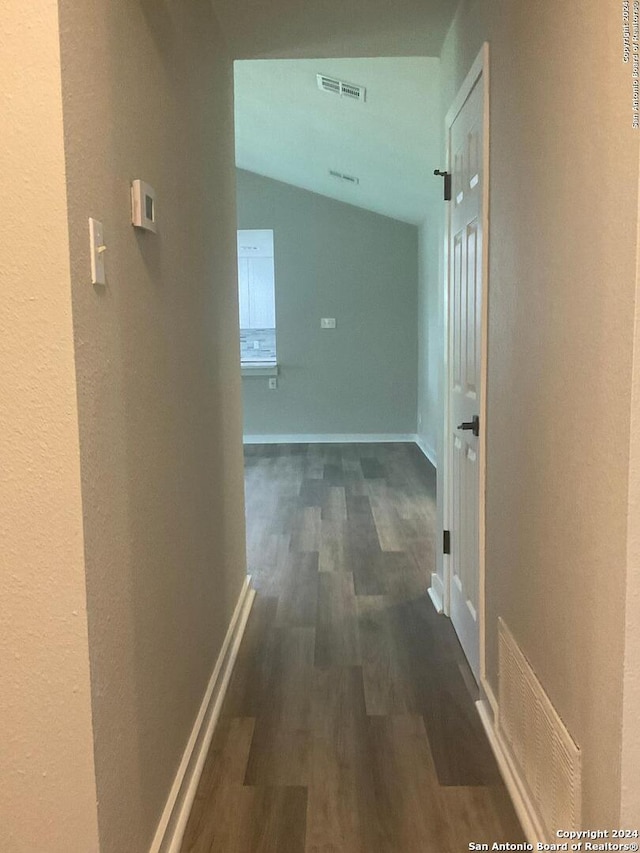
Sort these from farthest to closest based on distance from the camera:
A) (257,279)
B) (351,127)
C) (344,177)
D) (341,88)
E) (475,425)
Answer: (257,279) → (344,177) → (351,127) → (341,88) → (475,425)

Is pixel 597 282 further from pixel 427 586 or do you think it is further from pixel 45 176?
pixel 427 586

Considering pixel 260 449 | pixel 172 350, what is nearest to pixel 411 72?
pixel 172 350

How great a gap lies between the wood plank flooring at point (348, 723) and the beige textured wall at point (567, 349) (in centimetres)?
48

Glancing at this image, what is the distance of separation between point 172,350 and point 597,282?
1056 millimetres

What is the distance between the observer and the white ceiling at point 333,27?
256 cm

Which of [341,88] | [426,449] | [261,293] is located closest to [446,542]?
[341,88]

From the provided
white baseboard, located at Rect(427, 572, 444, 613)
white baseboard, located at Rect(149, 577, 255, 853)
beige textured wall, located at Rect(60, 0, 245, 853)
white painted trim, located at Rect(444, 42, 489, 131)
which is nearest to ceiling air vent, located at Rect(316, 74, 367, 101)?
white painted trim, located at Rect(444, 42, 489, 131)

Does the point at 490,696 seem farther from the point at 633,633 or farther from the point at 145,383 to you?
the point at 145,383

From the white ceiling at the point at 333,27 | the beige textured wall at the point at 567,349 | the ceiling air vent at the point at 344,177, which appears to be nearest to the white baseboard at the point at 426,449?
the ceiling air vent at the point at 344,177

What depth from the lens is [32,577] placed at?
1176 millimetres

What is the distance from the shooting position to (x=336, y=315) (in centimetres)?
815

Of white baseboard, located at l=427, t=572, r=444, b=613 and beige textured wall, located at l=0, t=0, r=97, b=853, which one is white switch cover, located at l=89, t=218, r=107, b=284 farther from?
white baseboard, located at l=427, t=572, r=444, b=613

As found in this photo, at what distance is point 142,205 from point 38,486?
0.67 m

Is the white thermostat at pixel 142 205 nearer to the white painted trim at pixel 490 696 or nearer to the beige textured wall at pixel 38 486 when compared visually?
the beige textured wall at pixel 38 486
